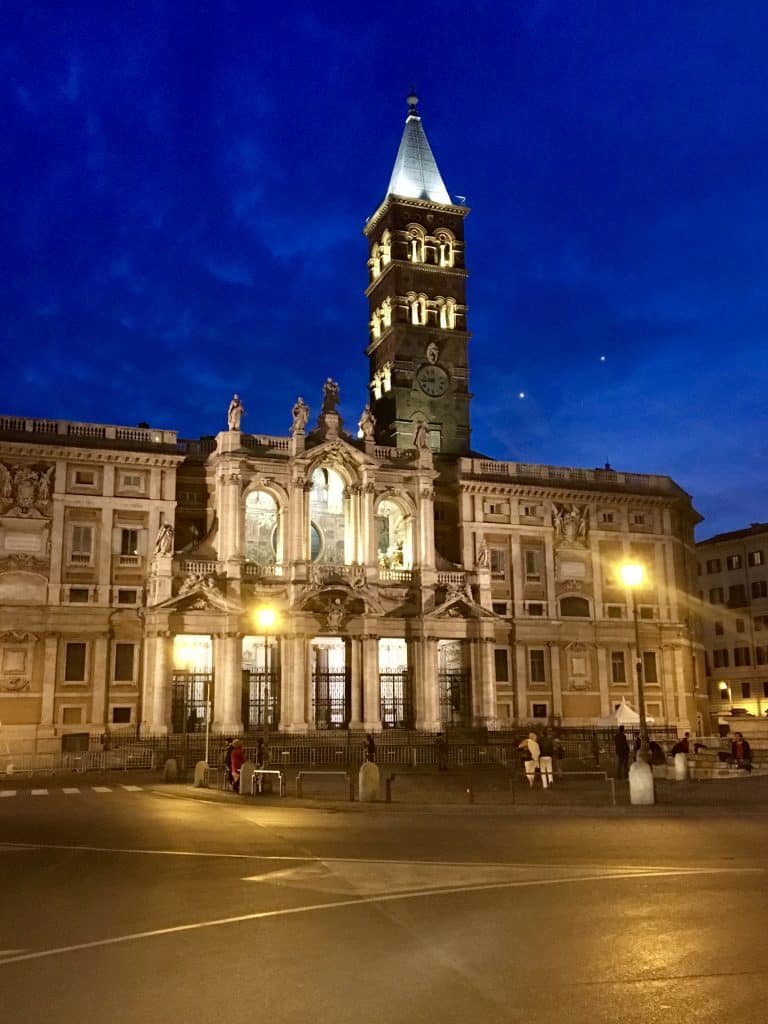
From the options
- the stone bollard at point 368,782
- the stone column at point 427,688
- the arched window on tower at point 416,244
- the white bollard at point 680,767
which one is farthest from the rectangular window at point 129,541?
the white bollard at point 680,767

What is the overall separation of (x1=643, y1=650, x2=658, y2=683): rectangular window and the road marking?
160 ft

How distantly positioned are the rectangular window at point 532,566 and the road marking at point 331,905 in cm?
4624

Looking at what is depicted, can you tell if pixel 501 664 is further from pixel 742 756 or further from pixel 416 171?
pixel 416 171

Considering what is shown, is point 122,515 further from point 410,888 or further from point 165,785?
point 410,888

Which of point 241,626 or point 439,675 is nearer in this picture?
point 241,626

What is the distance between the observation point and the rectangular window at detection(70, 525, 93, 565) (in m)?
51.9

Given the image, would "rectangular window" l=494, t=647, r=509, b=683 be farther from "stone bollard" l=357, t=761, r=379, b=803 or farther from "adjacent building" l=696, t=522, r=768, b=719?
"stone bollard" l=357, t=761, r=379, b=803

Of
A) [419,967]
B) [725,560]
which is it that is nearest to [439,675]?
[725,560]

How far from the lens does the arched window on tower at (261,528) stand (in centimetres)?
5628

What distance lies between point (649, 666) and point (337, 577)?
2277cm

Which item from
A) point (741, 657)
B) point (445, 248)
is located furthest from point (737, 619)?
point (445, 248)

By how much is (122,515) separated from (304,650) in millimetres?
12388

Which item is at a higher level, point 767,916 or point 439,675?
point 439,675

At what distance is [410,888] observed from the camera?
13.2 meters
